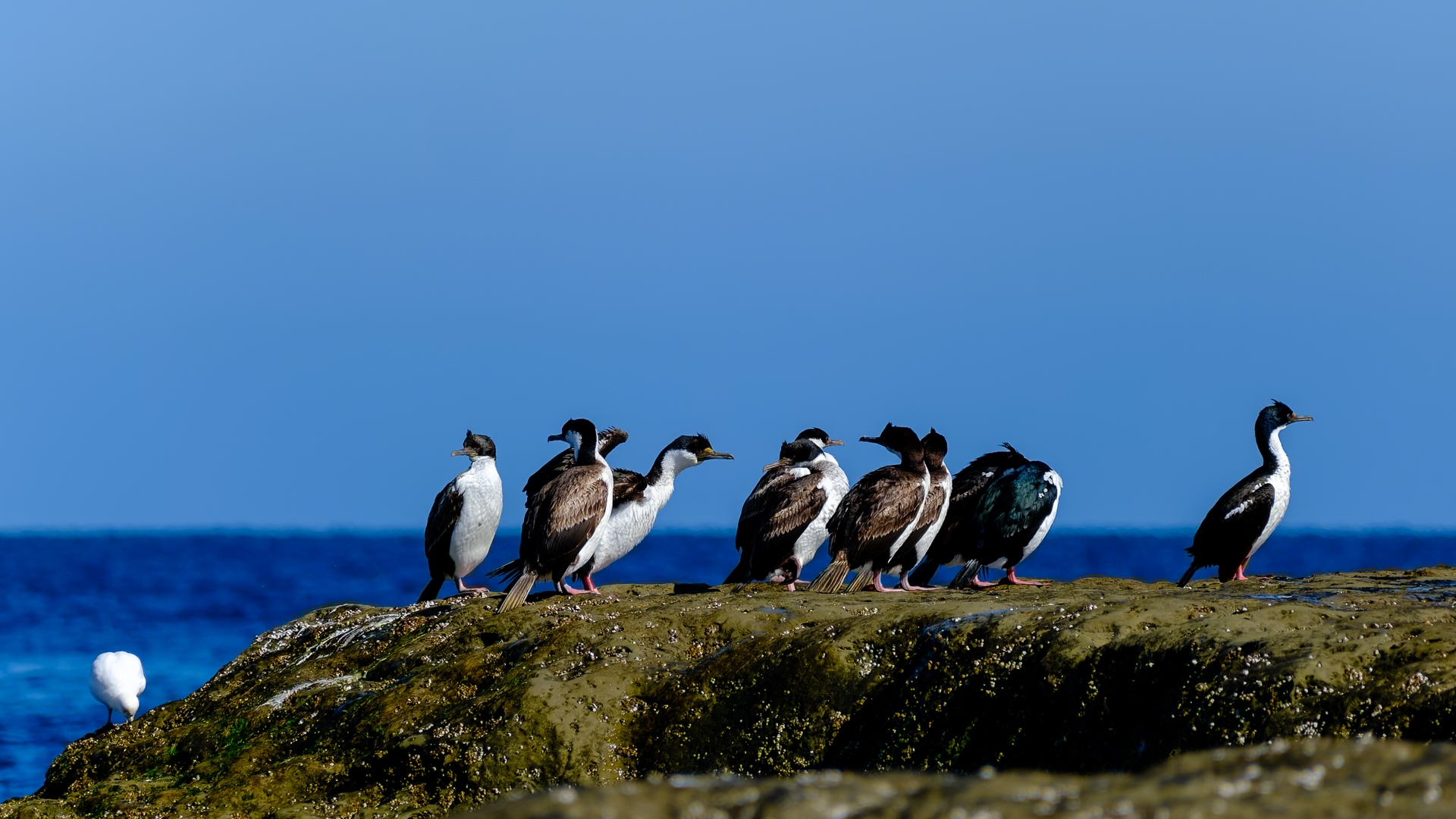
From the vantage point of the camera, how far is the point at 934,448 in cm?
1461

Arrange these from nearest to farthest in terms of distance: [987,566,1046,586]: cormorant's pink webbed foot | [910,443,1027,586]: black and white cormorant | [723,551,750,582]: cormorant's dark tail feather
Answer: [987,566,1046,586]: cormorant's pink webbed foot → [723,551,750,582]: cormorant's dark tail feather → [910,443,1027,586]: black and white cormorant

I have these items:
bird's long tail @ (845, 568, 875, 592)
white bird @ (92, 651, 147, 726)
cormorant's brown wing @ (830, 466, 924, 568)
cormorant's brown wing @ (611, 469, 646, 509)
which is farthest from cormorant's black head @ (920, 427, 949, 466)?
white bird @ (92, 651, 147, 726)

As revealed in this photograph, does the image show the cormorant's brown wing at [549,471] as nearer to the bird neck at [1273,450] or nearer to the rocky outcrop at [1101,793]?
the bird neck at [1273,450]

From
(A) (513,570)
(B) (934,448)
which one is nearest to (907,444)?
(B) (934,448)

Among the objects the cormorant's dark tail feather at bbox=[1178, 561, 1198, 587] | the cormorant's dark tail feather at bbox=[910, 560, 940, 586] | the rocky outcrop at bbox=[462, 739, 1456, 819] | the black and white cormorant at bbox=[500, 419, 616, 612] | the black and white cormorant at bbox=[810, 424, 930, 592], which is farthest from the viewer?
the cormorant's dark tail feather at bbox=[910, 560, 940, 586]

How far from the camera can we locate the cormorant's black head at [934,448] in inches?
574

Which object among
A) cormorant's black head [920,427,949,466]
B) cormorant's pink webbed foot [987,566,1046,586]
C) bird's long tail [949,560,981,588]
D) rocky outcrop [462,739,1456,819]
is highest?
cormorant's black head [920,427,949,466]

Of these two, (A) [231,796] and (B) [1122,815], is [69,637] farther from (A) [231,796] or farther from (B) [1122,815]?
(B) [1122,815]

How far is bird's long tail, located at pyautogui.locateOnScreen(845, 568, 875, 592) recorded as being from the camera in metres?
13.0

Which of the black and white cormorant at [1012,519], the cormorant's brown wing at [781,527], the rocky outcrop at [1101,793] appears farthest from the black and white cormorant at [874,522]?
the rocky outcrop at [1101,793]

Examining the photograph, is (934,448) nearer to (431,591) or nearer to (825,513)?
(825,513)

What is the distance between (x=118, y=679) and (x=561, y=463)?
6833 mm

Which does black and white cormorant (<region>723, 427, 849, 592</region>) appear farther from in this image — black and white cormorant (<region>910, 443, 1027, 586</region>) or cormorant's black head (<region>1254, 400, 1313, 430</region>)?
cormorant's black head (<region>1254, 400, 1313, 430</region>)

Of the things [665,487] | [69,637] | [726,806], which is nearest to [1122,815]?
[726,806]
